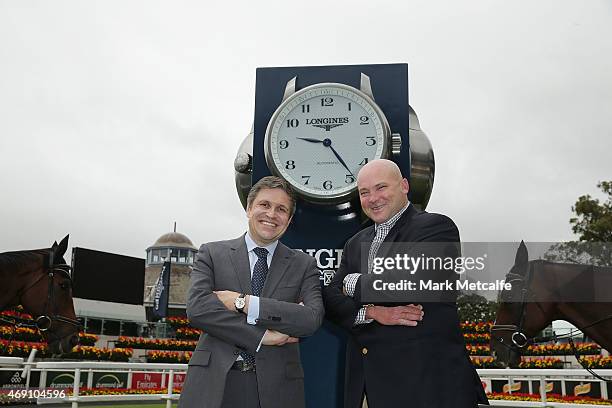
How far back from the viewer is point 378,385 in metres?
3.29

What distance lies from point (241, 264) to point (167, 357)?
2182cm

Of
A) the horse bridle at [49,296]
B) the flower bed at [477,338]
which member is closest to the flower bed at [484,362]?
the flower bed at [477,338]

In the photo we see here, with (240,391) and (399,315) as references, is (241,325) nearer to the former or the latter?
(240,391)

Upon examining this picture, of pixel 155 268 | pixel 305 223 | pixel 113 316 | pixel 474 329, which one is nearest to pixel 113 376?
pixel 474 329

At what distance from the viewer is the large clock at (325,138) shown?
4.71 meters

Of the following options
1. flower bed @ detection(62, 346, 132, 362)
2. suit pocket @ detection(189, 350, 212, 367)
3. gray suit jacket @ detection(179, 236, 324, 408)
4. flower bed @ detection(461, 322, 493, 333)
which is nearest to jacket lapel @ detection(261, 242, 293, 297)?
gray suit jacket @ detection(179, 236, 324, 408)

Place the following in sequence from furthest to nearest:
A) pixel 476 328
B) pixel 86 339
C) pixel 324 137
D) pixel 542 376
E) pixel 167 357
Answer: pixel 476 328
pixel 167 357
pixel 86 339
pixel 542 376
pixel 324 137

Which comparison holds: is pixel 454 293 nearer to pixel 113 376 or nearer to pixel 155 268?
pixel 113 376

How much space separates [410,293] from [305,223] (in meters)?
1.72

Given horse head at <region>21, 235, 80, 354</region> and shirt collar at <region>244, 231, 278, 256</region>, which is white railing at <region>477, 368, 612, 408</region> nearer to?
shirt collar at <region>244, 231, 278, 256</region>

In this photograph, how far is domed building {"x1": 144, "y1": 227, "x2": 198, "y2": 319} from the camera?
74.4m

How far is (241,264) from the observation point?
3.59 metres

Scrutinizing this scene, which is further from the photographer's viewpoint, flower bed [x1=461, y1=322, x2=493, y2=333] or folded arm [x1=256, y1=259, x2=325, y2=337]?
flower bed [x1=461, y1=322, x2=493, y2=333]

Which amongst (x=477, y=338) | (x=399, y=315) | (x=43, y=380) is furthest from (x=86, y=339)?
(x=399, y=315)
